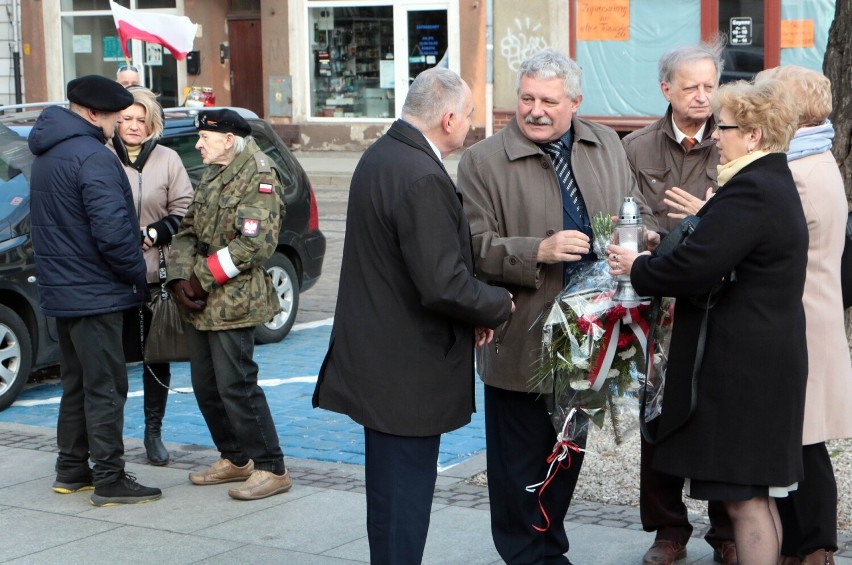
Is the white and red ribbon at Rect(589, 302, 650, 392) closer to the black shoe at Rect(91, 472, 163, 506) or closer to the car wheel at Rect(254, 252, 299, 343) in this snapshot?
the black shoe at Rect(91, 472, 163, 506)

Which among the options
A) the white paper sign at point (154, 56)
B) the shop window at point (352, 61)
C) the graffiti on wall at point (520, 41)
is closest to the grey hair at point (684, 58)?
the graffiti on wall at point (520, 41)

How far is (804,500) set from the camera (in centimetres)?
483

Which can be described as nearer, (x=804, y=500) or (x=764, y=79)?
(x=764, y=79)

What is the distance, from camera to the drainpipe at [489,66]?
23281mm

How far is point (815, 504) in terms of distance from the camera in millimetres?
4812

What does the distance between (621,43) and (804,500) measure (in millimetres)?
18036

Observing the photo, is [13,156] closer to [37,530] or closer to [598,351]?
[37,530]

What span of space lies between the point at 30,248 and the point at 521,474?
4.49m

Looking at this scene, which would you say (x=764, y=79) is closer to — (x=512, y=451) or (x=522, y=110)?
(x=522, y=110)

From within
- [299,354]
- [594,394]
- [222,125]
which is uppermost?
[222,125]

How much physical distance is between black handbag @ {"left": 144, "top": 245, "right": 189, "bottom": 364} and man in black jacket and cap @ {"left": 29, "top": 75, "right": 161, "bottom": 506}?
211 mm

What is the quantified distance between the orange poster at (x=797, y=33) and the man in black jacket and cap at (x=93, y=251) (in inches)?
650

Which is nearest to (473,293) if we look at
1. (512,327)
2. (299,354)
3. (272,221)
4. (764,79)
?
(512,327)

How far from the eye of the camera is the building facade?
21.2m
